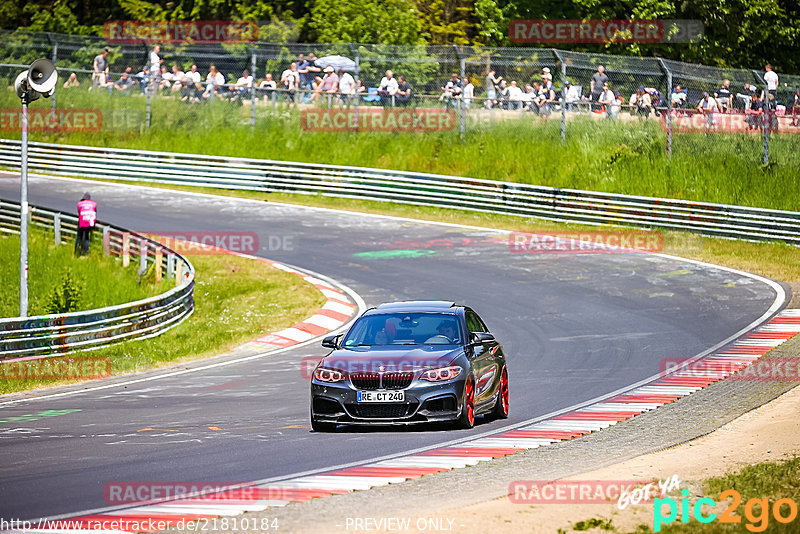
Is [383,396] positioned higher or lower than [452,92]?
lower

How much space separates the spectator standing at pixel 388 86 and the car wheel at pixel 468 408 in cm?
2306

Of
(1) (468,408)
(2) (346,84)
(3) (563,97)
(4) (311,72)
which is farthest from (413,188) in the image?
(1) (468,408)

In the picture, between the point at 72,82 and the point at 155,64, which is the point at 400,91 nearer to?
the point at 155,64

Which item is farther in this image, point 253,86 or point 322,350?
point 253,86

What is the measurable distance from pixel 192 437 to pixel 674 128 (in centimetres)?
2299

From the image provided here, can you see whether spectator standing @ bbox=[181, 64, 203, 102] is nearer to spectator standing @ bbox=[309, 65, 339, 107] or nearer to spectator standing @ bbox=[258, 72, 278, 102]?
spectator standing @ bbox=[258, 72, 278, 102]

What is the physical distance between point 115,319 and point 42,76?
4.41m

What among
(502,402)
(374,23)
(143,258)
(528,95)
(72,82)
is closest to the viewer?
(502,402)

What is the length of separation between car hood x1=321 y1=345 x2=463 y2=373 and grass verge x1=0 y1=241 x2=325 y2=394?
6.82 m

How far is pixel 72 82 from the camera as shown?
38531 millimetres

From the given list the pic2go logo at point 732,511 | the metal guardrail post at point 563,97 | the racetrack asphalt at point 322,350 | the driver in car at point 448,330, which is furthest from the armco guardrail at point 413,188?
A: the pic2go logo at point 732,511

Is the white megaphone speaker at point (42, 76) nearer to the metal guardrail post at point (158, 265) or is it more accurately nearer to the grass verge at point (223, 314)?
the grass verge at point (223, 314)

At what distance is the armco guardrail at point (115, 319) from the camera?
18859 mm

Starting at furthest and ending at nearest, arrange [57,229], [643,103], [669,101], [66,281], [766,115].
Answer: [643,103], [669,101], [766,115], [57,229], [66,281]
